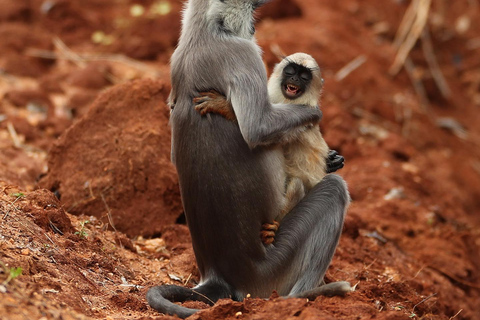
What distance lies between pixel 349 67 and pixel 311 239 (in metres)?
8.45

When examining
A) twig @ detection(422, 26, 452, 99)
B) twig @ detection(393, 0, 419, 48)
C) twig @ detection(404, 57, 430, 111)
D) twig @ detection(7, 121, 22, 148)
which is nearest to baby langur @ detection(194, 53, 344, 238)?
twig @ detection(7, 121, 22, 148)

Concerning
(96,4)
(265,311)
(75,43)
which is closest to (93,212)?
(265,311)

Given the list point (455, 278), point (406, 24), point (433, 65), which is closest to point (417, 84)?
point (433, 65)

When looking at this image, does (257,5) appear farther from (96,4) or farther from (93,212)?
(96,4)

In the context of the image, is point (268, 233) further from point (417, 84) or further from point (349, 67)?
point (417, 84)

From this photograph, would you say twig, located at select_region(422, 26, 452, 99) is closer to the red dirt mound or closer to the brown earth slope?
the brown earth slope

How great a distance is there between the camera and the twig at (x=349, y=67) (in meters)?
13.2

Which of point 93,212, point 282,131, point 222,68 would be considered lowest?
point 93,212

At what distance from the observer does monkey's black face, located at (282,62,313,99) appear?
19.2 feet

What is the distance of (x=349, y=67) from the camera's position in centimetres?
1346

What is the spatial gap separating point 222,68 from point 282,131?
0.66 m

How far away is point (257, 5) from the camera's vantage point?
19.2 feet

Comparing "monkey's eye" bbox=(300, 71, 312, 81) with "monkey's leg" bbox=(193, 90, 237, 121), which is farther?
"monkey's eye" bbox=(300, 71, 312, 81)

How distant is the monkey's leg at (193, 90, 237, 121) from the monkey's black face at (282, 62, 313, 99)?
675 millimetres
